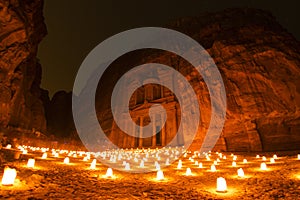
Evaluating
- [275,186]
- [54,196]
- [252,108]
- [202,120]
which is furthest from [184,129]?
[54,196]

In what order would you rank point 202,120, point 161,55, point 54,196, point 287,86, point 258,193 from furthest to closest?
point 161,55 → point 202,120 → point 287,86 → point 258,193 → point 54,196

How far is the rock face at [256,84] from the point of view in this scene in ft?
52.7

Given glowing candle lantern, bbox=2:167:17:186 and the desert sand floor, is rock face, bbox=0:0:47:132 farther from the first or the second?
glowing candle lantern, bbox=2:167:17:186

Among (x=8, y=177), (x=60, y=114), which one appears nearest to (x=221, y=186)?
(x=8, y=177)

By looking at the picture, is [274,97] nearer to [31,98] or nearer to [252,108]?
[252,108]

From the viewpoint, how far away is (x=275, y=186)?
5750 millimetres

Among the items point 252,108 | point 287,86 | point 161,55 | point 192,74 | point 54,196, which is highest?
point 161,55

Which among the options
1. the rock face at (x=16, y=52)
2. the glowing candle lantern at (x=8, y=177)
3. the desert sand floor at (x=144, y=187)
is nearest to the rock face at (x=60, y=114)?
the rock face at (x=16, y=52)

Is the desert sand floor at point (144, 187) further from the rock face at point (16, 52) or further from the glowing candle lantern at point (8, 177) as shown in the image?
the rock face at point (16, 52)

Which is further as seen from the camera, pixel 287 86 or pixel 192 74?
pixel 192 74

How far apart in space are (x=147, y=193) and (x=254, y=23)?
2215cm

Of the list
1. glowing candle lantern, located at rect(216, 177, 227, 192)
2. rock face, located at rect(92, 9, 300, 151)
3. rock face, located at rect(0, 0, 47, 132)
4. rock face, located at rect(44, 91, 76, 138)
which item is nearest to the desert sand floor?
glowing candle lantern, located at rect(216, 177, 227, 192)

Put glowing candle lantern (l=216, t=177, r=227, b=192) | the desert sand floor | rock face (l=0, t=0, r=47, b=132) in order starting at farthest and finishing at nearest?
rock face (l=0, t=0, r=47, b=132)
glowing candle lantern (l=216, t=177, r=227, b=192)
the desert sand floor

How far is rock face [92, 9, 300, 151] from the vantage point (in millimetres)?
16078
